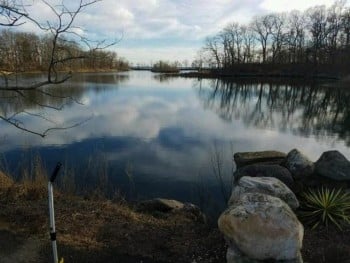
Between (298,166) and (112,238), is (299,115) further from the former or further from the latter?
(112,238)

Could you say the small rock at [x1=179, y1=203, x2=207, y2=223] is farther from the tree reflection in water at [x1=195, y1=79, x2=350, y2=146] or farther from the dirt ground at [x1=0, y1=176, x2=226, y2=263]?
the tree reflection in water at [x1=195, y1=79, x2=350, y2=146]

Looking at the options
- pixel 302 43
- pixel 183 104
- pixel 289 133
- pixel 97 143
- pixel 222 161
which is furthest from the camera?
pixel 302 43

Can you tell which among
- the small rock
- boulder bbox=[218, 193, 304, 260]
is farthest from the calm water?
boulder bbox=[218, 193, 304, 260]

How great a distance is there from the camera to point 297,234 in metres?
4.86

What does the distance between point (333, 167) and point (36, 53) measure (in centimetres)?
653

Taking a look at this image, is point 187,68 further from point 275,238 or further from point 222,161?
point 275,238

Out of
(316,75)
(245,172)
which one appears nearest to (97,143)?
(245,172)

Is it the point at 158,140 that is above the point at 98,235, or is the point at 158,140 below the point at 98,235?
below

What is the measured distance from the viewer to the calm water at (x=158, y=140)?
11526mm

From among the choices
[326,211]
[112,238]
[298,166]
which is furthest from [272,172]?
[112,238]

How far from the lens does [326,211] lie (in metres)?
6.87

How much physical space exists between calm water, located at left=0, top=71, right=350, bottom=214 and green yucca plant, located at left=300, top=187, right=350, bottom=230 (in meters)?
3.33

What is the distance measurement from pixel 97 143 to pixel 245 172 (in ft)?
29.2

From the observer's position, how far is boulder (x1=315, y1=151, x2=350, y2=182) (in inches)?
331
